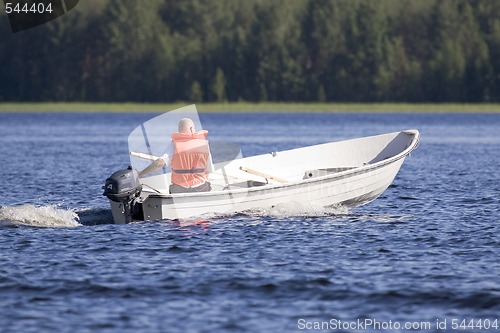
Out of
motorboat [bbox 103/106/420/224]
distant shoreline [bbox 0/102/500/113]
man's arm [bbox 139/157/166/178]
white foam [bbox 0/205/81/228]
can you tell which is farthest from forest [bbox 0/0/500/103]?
man's arm [bbox 139/157/166/178]

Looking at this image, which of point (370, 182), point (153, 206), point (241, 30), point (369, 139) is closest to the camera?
point (153, 206)

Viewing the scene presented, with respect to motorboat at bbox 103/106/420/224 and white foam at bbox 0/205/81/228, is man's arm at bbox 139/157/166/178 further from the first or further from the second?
white foam at bbox 0/205/81/228

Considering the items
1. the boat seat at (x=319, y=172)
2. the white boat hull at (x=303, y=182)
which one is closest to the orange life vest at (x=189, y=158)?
the white boat hull at (x=303, y=182)

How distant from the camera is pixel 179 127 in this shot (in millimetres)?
18172

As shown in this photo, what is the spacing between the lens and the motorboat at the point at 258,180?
1745cm

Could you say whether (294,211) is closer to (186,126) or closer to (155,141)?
(186,126)

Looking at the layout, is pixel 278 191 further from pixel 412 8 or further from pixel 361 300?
pixel 412 8

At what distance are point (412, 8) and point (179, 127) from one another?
98681mm

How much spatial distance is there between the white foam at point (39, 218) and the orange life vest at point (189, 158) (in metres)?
2.11

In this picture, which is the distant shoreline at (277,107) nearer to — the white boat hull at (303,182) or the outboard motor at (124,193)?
the white boat hull at (303,182)

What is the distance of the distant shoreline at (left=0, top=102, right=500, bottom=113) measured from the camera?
106 m

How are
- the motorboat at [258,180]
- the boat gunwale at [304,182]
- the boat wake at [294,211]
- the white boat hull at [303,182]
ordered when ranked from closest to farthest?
the boat gunwale at [304,182] < the motorboat at [258,180] < the white boat hull at [303,182] < the boat wake at [294,211]

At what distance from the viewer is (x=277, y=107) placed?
362 feet

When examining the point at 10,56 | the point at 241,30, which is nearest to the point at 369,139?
the point at 241,30
